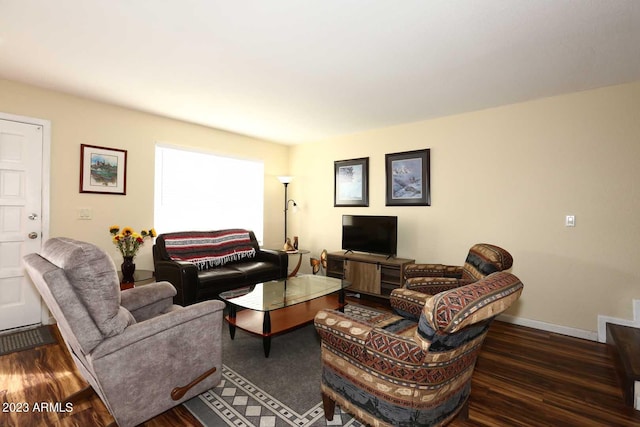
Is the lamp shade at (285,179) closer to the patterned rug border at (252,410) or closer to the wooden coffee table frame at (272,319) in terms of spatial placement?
the wooden coffee table frame at (272,319)

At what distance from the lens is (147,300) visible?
7.33ft

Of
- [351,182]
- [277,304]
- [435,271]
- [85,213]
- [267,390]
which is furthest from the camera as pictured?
[351,182]

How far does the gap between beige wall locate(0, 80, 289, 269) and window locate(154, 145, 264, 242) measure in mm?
147

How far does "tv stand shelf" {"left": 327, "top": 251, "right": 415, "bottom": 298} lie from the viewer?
4.00 meters

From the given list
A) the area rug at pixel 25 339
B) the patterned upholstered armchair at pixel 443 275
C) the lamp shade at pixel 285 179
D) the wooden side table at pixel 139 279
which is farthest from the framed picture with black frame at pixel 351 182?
the area rug at pixel 25 339

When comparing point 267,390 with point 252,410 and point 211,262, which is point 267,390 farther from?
point 211,262

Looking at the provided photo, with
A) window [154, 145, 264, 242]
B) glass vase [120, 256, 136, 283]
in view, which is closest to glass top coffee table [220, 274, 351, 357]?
glass vase [120, 256, 136, 283]

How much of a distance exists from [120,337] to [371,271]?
3.07 meters

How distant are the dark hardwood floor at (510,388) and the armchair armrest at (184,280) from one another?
1.01 m

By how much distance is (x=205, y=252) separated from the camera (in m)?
4.07

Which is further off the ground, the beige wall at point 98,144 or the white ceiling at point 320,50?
the white ceiling at point 320,50

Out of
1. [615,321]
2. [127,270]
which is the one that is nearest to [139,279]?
[127,270]

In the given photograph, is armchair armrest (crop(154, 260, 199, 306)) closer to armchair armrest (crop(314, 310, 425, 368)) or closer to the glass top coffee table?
the glass top coffee table

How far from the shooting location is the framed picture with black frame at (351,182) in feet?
15.6
